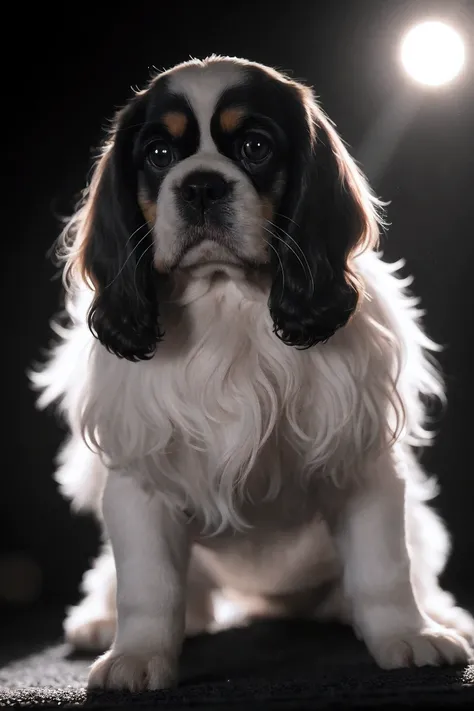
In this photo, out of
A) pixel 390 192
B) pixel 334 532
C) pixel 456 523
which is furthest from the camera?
pixel 456 523

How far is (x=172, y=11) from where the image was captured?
2693 millimetres

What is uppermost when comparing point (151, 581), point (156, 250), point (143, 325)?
point (156, 250)

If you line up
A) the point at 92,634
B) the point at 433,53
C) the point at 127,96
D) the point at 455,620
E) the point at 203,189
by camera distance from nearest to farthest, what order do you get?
the point at 203,189, the point at 455,620, the point at 92,634, the point at 433,53, the point at 127,96

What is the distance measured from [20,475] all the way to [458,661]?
1.57 m

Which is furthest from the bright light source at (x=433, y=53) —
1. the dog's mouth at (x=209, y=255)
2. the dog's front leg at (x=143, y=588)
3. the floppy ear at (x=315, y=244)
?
the dog's front leg at (x=143, y=588)

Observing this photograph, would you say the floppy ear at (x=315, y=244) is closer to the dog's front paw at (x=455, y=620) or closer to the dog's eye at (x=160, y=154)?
the dog's eye at (x=160, y=154)

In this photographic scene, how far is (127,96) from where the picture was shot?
9.21 feet

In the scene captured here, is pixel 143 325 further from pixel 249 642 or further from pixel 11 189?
pixel 11 189

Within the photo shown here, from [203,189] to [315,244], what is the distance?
0.82 ft

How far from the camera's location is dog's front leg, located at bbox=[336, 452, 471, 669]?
2016 mm

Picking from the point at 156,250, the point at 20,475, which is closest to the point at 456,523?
the point at 20,475

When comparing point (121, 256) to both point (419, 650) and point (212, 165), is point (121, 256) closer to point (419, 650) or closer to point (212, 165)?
point (212, 165)

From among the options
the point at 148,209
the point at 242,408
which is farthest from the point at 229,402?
the point at 148,209

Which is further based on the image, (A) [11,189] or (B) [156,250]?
(A) [11,189]
